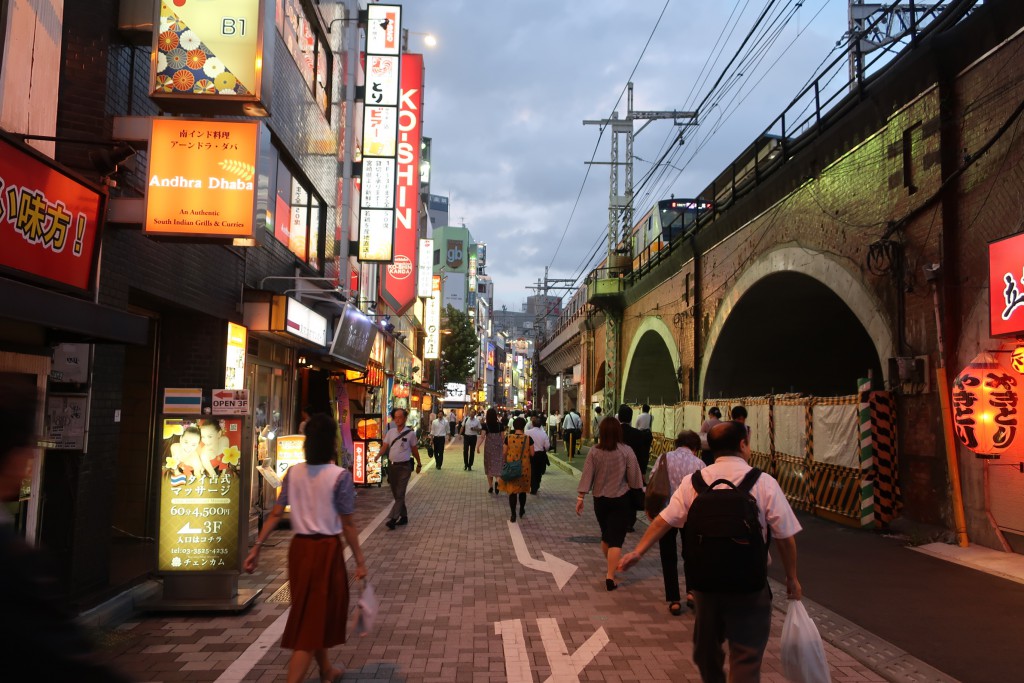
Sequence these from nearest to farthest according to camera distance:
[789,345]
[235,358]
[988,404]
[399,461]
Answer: [988,404] → [235,358] → [399,461] → [789,345]

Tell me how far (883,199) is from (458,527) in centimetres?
811

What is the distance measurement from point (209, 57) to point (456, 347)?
52.8m

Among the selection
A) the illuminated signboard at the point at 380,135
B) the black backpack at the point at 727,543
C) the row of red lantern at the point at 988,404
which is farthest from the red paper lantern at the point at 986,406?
the illuminated signboard at the point at 380,135

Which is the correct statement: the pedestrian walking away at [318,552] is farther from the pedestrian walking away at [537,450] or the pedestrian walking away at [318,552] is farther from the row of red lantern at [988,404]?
the pedestrian walking away at [537,450]

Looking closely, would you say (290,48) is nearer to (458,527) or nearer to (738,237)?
(458,527)

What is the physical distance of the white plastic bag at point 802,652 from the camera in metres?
3.79

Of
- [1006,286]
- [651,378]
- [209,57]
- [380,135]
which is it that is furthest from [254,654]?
[651,378]

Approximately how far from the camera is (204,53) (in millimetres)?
6980

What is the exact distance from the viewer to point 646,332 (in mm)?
27984

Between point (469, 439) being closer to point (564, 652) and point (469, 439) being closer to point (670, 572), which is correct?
point (670, 572)

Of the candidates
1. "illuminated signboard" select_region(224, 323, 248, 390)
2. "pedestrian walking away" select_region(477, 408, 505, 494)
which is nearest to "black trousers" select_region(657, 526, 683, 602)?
"illuminated signboard" select_region(224, 323, 248, 390)

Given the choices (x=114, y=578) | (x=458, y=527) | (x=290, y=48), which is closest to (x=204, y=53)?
(x=114, y=578)

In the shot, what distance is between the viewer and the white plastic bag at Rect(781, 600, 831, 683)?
3795mm

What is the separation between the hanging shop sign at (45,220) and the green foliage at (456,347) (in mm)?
50280
